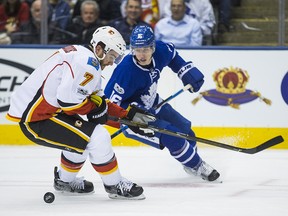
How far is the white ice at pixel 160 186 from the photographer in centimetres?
461

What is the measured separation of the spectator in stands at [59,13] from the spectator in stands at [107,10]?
0.07 metres

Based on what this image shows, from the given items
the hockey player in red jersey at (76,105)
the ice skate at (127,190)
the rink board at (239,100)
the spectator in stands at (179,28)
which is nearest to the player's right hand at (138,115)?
the hockey player in red jersey at (76,105)

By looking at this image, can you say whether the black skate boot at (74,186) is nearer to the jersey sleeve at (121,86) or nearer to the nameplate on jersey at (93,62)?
the jersey sleeve at (121,86)

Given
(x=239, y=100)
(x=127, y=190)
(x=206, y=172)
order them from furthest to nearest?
(x=239, y=100) < (x=206, y=172) < (x=127, y=190)

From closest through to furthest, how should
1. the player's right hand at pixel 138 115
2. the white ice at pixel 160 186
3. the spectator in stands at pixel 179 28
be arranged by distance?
the white ice at pixel 160 186 < the player's right hand at pixel 138 115 < the spectator in stands at pixel 179 28

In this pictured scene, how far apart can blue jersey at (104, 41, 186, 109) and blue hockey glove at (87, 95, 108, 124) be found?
2.20 feet

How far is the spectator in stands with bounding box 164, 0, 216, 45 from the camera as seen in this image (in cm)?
750

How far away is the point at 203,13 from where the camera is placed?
24.8 feet

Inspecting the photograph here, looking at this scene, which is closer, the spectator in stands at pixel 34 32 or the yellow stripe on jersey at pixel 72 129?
the yellow stripe on jersey at pixel 72 129

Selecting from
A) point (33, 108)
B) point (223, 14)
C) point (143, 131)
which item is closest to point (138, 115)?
point (143, 131)

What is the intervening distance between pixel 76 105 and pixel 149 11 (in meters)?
3.24

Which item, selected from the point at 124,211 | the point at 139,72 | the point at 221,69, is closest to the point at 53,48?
the point at 221,69

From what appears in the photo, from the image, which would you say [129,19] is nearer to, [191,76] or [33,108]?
[191,76]

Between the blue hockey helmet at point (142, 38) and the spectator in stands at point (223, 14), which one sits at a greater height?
the blue hockey helmet at point (142, 38)
